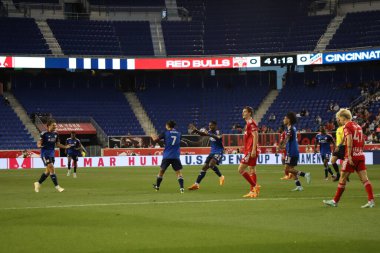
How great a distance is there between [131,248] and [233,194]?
433 inches

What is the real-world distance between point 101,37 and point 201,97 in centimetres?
1134

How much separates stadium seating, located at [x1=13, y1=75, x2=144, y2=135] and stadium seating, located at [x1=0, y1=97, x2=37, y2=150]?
6.56 feet

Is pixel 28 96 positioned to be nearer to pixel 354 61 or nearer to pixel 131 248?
pixel 354 61

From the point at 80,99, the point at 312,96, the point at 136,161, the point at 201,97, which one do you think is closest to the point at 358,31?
the point at 312,96

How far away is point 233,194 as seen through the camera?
21.4 m

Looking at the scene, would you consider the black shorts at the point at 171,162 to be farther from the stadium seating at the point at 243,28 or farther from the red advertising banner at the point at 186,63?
the stadium seating at the point at 243,28

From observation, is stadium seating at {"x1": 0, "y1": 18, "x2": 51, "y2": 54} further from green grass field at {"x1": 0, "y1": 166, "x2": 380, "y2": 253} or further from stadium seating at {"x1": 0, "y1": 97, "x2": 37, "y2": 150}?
green grass field at {"x1": 0, "y1": 166, "x2": 380, "y2": 253}

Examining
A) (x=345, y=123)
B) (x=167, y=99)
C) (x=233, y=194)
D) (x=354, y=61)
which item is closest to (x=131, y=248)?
(x=345, y=123)

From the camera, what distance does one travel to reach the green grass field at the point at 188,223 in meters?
10.9

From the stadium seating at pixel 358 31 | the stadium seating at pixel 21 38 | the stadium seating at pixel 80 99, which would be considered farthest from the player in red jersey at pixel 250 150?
the stadium seating at pixel 21 38

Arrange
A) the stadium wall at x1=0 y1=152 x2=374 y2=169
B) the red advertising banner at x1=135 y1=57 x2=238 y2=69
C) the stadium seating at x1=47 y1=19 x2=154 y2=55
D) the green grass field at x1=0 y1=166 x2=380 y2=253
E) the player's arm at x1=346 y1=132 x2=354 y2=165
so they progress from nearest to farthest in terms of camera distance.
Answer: the green grass field at x1=0 y1=166 x2=380 y2=253
the player's arm at x1=346 y1=132 x2=354 y2=165
the stadium wall at x1=0 y1=152 x2=374 y2=169
the red advertising banner at x1=135 y1=57 x2=238 y2=69
the stadium seating at x1=47 y1=19 x2=154 y2=55

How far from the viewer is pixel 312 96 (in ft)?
208

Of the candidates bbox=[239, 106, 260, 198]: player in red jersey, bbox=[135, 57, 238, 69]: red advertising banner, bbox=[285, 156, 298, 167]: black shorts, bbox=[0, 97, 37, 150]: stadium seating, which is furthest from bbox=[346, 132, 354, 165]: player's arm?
bbox=[135, 57, 238, 69]: red advertising banner

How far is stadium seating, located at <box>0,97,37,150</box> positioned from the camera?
56062mm
